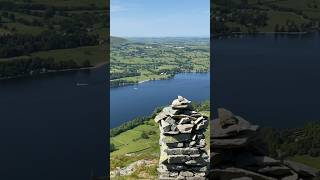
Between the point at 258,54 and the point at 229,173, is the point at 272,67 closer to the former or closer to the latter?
the point at 258,54

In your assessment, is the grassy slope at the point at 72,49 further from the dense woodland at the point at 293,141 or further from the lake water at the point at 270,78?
the dense woodland at the point at 293,141

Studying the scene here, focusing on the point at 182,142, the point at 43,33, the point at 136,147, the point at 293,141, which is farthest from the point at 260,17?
the point at 136,147

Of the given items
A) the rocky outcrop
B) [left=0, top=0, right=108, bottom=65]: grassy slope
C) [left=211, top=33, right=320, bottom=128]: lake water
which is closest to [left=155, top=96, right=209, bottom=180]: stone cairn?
the rocky outcrop

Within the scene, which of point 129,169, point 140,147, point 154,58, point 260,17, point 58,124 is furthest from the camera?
point 154,58

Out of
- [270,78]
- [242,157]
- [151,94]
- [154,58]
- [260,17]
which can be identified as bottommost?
[242,157]

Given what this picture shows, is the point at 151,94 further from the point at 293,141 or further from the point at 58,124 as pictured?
the point at 293,141

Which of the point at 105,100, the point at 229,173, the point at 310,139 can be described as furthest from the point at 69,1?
the point at 310,139
